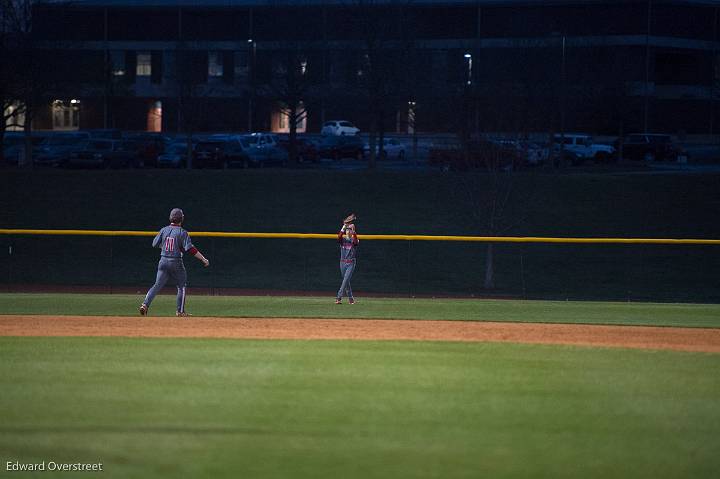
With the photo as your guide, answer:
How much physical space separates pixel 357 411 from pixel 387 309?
10.5 meters

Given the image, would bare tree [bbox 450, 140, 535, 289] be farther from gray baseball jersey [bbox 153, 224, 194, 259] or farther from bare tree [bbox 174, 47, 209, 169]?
bare tree [bbox 174, 47, 209, 169]

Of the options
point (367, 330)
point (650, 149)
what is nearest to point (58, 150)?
point (650, 149)

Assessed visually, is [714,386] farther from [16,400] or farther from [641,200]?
[641,200]

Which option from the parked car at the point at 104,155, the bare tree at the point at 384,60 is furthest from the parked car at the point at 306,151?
the parked car at the point at 104,155

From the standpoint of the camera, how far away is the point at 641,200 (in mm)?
39625

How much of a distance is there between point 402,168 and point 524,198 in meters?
12.3

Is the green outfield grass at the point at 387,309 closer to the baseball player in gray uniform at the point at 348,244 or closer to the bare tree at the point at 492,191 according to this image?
the baseball player in gray uniform at the point at 348,244

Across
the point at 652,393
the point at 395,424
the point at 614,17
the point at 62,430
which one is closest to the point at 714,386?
the point at 652,393

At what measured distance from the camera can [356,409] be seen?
415 inches

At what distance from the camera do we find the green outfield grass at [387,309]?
1938 centimetres

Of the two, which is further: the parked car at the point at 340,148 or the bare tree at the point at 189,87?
the parked car at the point at 340,148

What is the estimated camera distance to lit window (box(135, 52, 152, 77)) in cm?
7356

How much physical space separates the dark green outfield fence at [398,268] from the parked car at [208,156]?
18484 mm

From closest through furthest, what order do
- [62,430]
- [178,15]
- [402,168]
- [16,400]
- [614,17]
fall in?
[62,430] < [16,400] < [402,168] < [614,17] < [178,15]
